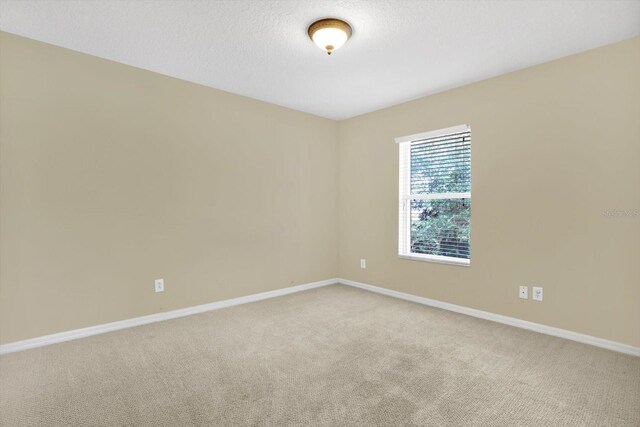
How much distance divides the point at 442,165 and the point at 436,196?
0.37 m

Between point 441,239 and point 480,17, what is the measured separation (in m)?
2.30

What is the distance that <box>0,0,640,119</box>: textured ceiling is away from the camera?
222cm

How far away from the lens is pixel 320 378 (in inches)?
85.0

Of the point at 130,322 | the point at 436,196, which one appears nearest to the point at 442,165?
the point at 436,196

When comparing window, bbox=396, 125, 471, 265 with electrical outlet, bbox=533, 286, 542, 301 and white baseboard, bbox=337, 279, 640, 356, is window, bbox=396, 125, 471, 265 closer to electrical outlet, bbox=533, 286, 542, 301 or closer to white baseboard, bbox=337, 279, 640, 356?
white baseboard, bbox=337, 279, 640, 356

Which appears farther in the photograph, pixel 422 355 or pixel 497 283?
pixel 497 283

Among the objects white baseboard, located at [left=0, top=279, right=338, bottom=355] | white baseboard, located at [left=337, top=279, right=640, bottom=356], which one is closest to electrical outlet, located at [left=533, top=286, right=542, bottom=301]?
white baseboard, located at [left=337, top=279, right=640, bottom=356]

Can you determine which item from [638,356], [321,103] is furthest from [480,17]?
[638,356]

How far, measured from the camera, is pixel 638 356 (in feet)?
8.17

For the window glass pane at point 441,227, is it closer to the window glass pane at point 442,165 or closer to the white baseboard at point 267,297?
the window glass pane at point 442,165

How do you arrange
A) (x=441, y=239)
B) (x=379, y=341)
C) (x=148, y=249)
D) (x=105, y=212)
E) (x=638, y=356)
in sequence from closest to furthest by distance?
(x=638, y=356) → (x=379, y=341) → (x=105, y=212) → (x=148, y=249) → (x=441, y=239)

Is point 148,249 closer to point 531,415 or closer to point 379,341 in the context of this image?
point 379,341

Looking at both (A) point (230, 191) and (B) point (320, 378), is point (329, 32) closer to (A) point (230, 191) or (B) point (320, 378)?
(A) point (230, 191)

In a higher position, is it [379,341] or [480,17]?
[480,17]
